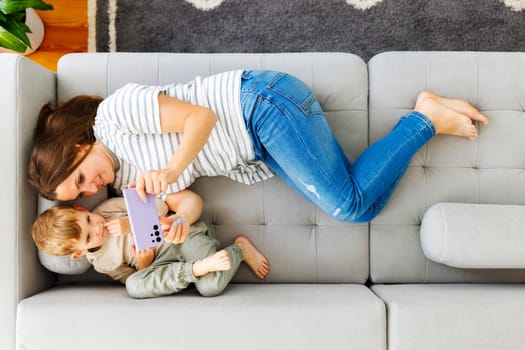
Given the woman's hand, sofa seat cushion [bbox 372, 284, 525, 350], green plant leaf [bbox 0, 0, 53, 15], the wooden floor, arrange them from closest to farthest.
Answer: the woman's hand, sofa seat cushion [bbox 372, 284, 525, 350], green plant leaf [bbox 0, 0, 53, 15], the wooden floor

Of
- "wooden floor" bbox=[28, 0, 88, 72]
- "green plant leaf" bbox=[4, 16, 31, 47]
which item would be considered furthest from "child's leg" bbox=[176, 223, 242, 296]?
"wooden floor" bbox=[28, 0, 88, 72]

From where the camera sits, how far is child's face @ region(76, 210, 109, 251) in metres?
1.24

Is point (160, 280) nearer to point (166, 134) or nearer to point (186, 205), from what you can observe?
point (186, 205)

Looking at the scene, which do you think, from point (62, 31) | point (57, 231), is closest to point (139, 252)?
point (57, 231)

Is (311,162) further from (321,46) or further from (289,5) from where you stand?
(289,5)

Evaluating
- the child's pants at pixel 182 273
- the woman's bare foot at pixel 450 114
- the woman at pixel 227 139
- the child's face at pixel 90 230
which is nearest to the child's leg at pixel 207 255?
the child's pants at pixel 182 273

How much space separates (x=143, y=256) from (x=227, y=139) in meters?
0.41

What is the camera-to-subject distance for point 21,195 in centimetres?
125

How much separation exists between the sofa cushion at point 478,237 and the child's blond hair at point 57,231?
967 millimetres

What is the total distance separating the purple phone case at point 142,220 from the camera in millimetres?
1109

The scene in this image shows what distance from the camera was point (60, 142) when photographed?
1202 mm

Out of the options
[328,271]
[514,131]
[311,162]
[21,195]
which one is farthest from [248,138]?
[514,131]

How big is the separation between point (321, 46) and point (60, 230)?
1.11 metres

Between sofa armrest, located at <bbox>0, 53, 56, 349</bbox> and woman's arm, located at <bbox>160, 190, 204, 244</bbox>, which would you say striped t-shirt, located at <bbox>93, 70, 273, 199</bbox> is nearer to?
woman's arm, located at <bbox>160, 190, 204, 244</bbox>
